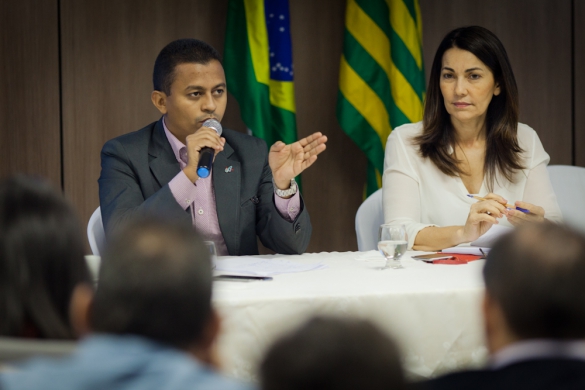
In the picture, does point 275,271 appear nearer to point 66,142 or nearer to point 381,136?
point 381,136

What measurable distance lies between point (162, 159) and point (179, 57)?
419mm

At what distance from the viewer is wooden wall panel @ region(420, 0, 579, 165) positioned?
451 centimetres

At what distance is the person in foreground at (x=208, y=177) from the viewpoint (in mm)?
2428

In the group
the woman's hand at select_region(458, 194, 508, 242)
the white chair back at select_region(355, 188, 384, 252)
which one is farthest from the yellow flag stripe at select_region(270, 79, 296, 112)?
the woman's hand at select_region(458, 194, 508, 242)

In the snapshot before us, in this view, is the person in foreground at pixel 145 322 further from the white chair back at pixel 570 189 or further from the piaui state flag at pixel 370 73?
the piaui state flag at pixel 370 73

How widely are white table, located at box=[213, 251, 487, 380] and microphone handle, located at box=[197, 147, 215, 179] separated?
561 mm

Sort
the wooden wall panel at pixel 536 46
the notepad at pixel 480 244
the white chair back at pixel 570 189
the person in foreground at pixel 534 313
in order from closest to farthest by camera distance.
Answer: the person in foreground at pixel 534 313
the notepad at pixel 480 244
the white chair back at pixel 570 189
the wooden wall panel at pixel 536 46

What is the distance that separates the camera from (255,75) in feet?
13.0

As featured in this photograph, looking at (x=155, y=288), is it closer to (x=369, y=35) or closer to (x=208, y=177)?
(x=208, y=177)

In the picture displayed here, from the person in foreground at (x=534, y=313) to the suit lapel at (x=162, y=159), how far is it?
1813mm

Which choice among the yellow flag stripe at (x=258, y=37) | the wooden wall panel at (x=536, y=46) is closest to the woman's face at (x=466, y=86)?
the yellow flag stripe at (x=258, y=37)

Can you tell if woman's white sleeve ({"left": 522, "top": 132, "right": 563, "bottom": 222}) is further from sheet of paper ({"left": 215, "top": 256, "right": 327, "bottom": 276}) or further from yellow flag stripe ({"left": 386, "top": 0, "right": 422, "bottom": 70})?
yellow flag stripe ({"left": 386, "top": 0, "right": 422, "bottom": 70})

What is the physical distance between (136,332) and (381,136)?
345 centimetres

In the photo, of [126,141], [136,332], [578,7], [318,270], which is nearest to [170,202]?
[126,141]
